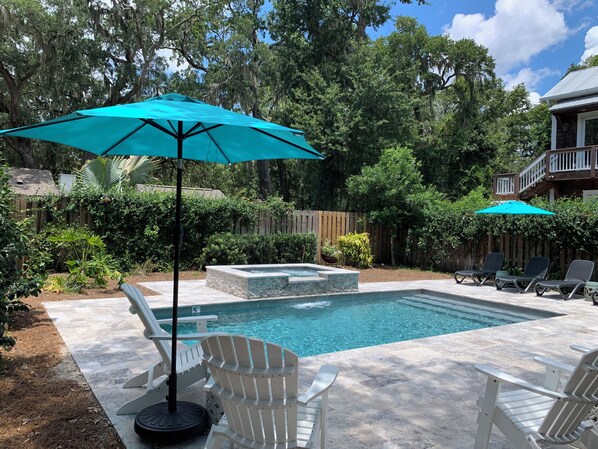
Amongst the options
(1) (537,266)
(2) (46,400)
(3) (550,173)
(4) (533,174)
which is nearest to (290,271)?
(1) (537,266)

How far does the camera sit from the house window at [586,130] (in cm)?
1591

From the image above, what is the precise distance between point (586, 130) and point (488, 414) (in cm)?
1697

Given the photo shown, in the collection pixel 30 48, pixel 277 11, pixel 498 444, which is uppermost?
pixel 277 11

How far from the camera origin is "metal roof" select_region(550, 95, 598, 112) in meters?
15.3

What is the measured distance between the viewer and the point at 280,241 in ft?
42.0

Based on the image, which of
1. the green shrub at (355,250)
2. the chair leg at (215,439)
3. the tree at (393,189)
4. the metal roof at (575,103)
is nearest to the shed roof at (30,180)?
the green shrub at (355,250)

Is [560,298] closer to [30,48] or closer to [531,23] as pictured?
[30,48]

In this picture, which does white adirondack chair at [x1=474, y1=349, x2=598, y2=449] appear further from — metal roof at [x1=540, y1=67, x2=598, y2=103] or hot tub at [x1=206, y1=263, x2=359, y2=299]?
metal roof at [x1=540, y1=67, x2=598, y2=103]

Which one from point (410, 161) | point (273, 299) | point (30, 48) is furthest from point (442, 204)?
point (30, 48)

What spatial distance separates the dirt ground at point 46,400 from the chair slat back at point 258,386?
1060mm

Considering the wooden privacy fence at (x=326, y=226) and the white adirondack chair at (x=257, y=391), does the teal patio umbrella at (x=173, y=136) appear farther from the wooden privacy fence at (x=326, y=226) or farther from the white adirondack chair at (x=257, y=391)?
the wooden privacy fence at (x=326, y=226)

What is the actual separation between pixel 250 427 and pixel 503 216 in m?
11.6

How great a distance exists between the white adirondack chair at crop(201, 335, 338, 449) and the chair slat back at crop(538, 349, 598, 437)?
4.29 ft

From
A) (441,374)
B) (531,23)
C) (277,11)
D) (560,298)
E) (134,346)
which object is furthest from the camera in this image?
(531,23)
